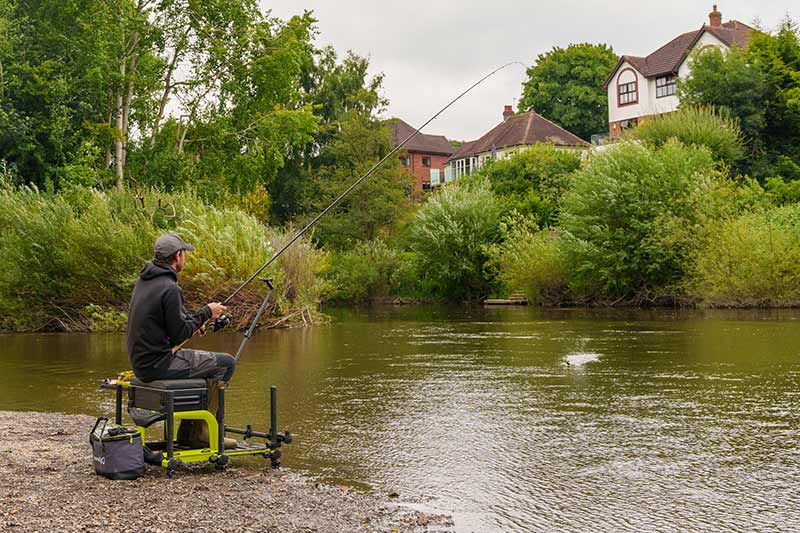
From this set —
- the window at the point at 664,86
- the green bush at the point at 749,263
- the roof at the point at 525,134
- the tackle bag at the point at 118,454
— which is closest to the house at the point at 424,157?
the roof at the point at 525,134

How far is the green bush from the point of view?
3222 centimetres

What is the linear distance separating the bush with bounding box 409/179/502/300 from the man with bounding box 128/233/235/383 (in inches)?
1583

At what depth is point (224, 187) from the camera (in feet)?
128

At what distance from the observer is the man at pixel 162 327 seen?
23.3 ft

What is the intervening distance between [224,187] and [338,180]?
20.3 meters

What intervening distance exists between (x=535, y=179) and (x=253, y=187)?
18.9m


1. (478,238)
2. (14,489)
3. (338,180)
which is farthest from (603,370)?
(338,180)

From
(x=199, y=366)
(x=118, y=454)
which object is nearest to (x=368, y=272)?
(x=199, y=366)

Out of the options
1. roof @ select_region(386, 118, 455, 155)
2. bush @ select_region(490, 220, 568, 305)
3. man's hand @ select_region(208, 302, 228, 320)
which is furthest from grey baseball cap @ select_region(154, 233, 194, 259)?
roof @ select_region(386, 118, 455, 155)

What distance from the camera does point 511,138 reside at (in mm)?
77938

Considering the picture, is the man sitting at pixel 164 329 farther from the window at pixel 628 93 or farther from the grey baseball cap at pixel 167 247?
the window at pixel 628 93

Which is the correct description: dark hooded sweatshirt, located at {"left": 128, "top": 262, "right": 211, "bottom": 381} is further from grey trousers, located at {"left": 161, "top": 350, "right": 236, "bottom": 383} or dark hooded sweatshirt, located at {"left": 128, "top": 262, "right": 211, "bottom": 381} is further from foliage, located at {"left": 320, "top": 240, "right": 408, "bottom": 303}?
foliage, located at {"left": 320, "top": 240, "right": 408, "bottom": 303}

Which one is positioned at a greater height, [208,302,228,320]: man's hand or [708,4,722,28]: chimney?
[708,4,722,28]: chimney

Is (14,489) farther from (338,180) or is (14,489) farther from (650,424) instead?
(338,180)
